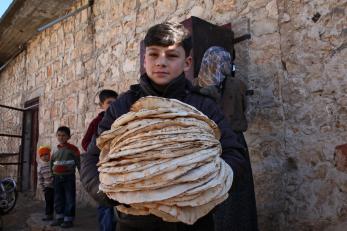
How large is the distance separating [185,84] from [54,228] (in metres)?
3.18

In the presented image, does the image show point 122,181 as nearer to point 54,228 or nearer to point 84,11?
point 54,228

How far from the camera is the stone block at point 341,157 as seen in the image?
7.40 ft

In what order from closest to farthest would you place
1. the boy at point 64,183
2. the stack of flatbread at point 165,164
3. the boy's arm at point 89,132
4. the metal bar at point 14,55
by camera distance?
1. the stack of flatbread at point 165,164
2. the boy's arm at point 89,132
3. the boy at point 64,183
4. the metal bar at point 14,55

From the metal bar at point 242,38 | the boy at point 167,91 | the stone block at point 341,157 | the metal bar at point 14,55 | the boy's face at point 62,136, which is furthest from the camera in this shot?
the metal bar at point 14,55

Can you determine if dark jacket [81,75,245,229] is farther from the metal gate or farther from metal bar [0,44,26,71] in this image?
metal bar [0,44,26,71]

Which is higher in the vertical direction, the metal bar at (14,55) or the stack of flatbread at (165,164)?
the metal bar at (14,55)

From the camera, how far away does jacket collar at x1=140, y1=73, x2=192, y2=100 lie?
1226 mm

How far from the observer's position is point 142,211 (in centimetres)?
96

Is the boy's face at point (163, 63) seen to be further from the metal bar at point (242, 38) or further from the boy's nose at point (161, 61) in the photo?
the metal bar at point (242, 38)

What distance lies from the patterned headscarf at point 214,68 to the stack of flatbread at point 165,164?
140 centimetres

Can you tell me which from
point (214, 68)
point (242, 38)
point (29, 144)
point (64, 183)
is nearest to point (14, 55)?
point (29, 144)

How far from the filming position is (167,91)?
1.22 meters

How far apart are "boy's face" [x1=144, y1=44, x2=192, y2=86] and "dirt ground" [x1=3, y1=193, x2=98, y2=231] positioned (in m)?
2.83

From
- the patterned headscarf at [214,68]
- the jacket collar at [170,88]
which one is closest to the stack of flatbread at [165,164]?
the jacket collar at [170,88]
